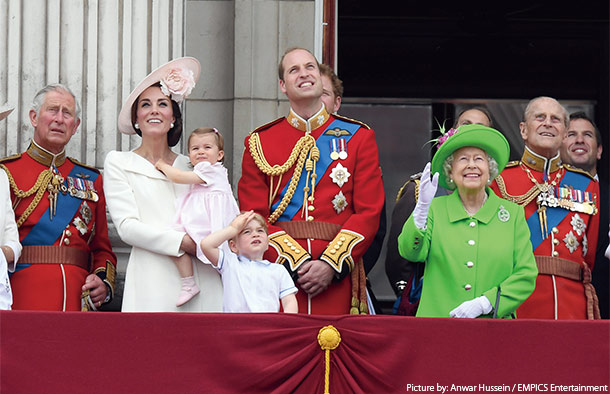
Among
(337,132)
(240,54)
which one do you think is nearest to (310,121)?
(337,132)

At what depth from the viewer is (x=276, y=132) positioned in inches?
262

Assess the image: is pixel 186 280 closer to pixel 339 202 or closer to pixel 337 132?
pixel 339 202

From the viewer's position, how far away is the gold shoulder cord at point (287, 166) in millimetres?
6430

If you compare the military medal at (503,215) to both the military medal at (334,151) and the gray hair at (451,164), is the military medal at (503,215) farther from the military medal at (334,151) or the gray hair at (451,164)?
the military medal at (334,151)

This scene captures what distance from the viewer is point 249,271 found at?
600 centimetres

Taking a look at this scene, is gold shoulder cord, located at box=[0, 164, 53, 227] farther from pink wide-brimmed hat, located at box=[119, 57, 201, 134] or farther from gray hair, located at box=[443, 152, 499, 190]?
gray hair, located at box=[443, 152, 499, 190]

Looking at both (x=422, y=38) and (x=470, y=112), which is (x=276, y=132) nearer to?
(x=470, y=112)

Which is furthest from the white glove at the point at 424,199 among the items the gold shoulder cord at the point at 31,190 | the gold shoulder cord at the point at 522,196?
the gold shoulder cord at the point at 31,190

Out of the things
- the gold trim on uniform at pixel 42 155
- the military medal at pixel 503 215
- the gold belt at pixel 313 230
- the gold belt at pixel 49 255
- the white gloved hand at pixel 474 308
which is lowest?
the white gloved hand at pixel 474 308

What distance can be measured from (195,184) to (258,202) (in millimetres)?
304

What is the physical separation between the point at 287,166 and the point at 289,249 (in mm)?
450

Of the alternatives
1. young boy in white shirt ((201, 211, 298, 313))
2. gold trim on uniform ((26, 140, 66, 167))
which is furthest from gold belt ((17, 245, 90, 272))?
young boy in white shirt ((201, 211, 298, 313))

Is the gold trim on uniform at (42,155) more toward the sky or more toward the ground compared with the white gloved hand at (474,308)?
more toward the sky

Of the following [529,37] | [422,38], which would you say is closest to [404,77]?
[422,38]
